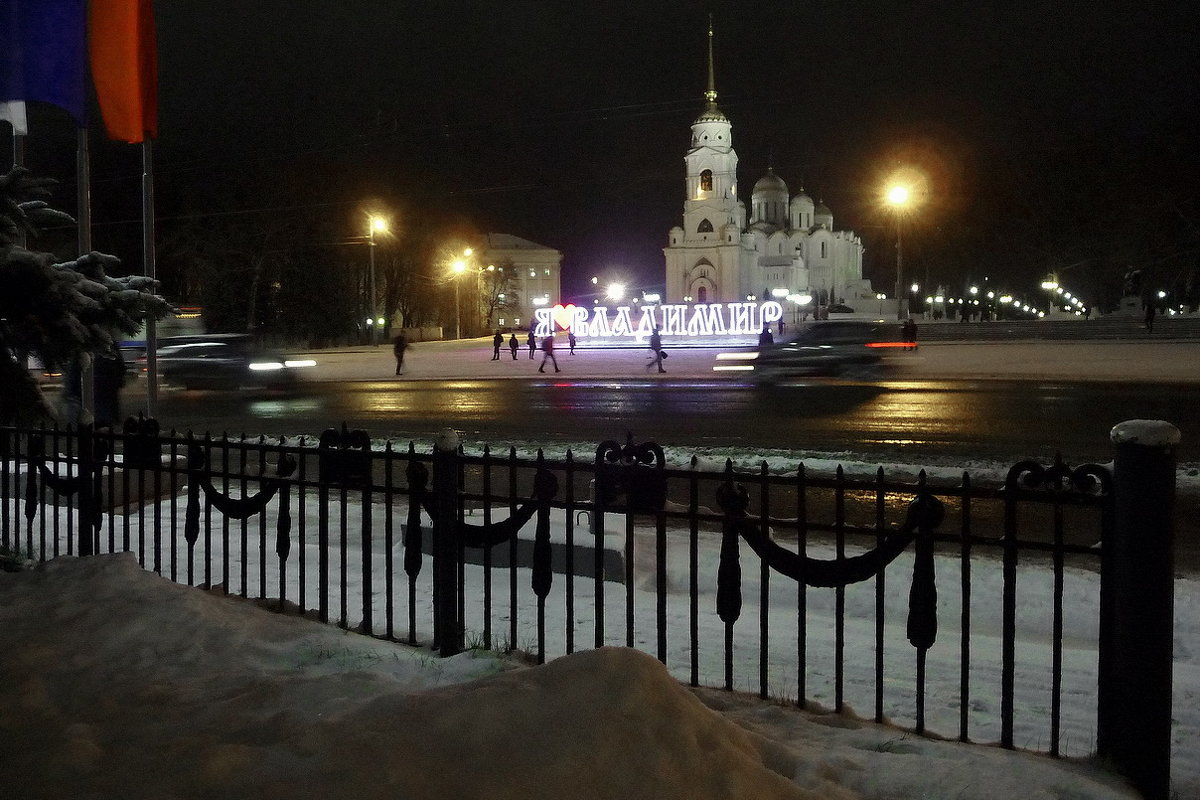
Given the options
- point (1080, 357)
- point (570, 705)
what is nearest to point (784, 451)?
point (570, 705)

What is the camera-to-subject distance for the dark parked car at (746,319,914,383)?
27.1 metres

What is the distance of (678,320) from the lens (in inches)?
2060

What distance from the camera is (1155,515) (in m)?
3.56

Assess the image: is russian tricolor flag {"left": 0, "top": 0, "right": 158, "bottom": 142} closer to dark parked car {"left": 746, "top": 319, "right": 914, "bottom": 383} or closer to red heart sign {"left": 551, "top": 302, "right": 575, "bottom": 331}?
dark parked car {"left": 746, "top": 319, "right": 914, "bottom": 383}

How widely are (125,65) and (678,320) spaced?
1683 inches

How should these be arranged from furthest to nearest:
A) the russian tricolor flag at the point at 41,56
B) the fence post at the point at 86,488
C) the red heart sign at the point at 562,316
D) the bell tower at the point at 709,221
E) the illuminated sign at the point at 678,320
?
the bell tower at the point at 709,221, the red heart sign at the point at 562,316, the illuminated sign at the point at 678,320, the russian tricolor flag at the point at 41,56, the fence post at the point at 86,488

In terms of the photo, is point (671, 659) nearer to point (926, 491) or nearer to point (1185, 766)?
point (926, 491)

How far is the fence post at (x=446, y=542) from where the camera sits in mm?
4918

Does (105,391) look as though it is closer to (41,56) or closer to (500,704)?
(41,56)

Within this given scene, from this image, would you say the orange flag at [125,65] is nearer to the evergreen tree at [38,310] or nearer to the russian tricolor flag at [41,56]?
the russian tricolor flag at [41,56]

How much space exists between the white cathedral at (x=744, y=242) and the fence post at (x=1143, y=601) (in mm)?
82193

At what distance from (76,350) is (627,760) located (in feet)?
13.4

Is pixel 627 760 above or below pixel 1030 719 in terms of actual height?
above

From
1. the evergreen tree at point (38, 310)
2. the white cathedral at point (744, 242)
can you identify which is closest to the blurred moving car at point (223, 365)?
the evergreen tree at point (38, 310)
